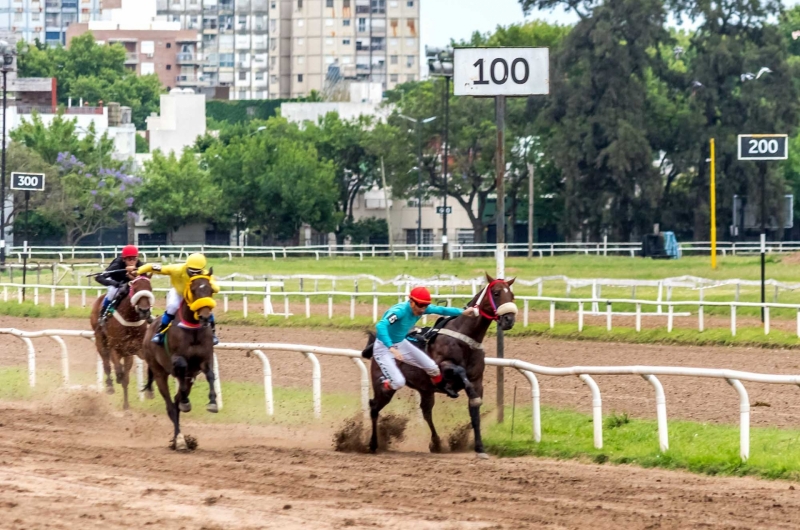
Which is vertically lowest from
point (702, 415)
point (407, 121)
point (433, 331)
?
point (702, 415)

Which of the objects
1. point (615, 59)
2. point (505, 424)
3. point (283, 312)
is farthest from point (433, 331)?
point (615, 59)

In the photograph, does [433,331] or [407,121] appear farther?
[407,121]

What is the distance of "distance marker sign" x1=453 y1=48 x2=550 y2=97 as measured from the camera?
1286 centimetres

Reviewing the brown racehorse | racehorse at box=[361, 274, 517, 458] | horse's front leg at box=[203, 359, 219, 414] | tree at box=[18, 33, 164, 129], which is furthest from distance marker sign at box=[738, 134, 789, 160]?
tree at box=[18, 33, 164, 129]

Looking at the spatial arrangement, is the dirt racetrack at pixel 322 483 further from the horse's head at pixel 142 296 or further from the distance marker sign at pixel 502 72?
the distance marker sign at pixel 502 72

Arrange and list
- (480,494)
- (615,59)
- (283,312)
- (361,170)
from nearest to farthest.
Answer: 1. (480,494)
2. (283,312)
3. (615,59)
4. (361,170)

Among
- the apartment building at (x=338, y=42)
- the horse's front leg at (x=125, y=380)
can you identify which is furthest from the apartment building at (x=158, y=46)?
the horse's front leg at (x=125, y=380)

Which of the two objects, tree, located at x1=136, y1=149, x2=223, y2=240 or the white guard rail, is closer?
the white guard rail

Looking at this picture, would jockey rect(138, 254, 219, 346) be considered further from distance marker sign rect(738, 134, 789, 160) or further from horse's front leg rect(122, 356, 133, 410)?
distance marker sign rect(738, 134, 789, 160)

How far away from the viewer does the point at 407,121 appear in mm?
66875

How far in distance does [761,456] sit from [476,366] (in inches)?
97.6

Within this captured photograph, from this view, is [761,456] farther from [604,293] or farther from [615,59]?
[615,59]

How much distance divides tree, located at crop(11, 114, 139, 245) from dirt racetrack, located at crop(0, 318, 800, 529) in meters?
47.4

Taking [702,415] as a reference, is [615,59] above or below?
above
